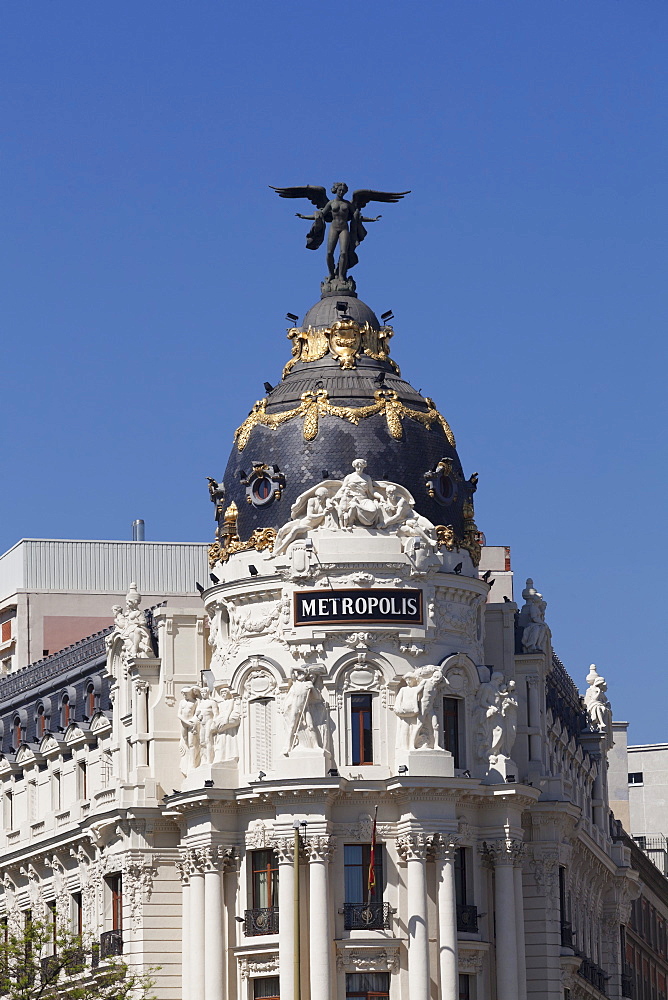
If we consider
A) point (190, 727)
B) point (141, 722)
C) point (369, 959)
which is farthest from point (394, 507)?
point (369, 959)

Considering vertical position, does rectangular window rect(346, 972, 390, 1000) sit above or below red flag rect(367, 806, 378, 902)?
below

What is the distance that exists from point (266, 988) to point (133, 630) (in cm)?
1703

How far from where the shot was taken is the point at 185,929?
101000 millimetres

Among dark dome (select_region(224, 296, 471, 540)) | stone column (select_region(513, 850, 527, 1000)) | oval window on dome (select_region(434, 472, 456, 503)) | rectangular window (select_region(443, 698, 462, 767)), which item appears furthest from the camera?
oval window on dome (select_region(434, 472, 456, 503))

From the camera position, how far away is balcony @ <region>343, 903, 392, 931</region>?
319 ft

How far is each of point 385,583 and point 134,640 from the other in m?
12.8

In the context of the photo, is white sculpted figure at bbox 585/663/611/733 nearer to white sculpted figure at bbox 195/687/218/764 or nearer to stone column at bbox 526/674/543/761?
stone column at bbox 526/674/543/761

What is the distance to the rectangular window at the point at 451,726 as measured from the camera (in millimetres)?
101500

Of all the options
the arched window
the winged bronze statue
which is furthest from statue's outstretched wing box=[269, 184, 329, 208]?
the arched window

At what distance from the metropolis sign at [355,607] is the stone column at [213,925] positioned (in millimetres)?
9925

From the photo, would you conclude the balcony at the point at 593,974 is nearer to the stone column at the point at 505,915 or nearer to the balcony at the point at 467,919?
the stone column at the point at 505,915

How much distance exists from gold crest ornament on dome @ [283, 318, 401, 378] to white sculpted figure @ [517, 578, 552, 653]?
11622mm

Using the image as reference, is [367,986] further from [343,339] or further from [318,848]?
[343,339]

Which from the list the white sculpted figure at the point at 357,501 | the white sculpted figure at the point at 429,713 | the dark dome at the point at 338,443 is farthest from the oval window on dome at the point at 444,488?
Answer: the white sculpted figure at the point at 429,713
